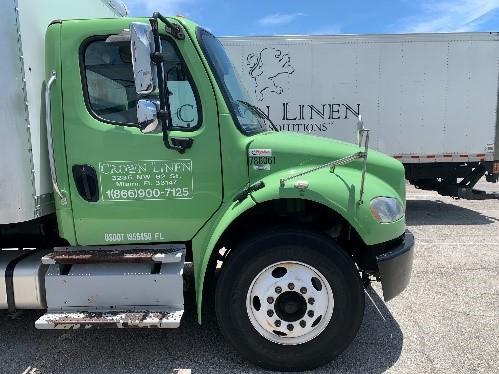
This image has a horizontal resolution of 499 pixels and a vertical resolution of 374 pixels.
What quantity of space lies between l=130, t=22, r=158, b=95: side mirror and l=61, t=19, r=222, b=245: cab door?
0.41 m

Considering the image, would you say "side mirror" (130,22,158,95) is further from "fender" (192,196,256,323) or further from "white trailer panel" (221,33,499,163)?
"white trailer panel" (221,33,499,163)

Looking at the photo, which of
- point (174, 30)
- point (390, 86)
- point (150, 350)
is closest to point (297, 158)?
point (174, 30)

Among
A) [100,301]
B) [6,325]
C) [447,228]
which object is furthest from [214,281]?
[447,228]

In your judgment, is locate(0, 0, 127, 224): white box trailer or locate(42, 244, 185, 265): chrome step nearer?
locate(0, 0, 127, 224): white box trailer

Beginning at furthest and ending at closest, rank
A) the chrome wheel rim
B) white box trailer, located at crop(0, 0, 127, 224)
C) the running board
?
the chrome wheel rim < the running board < white box trailer, located at crop(0, 0, 127, 224)

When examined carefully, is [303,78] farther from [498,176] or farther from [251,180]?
Result: [251,180]

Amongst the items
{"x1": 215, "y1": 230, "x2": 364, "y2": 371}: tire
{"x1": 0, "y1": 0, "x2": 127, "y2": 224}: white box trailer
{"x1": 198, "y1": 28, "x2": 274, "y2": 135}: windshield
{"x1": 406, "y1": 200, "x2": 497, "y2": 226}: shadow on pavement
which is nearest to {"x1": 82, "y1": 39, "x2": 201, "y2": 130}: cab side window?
{"x1": 198, "y1": 28, "x2": 274, "y2": 135}: windshield

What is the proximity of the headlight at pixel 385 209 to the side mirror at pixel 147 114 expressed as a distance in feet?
5.31

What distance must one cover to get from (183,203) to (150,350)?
125cm

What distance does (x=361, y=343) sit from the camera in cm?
359

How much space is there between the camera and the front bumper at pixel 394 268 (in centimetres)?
322

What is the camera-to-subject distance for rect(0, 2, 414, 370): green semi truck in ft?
10.3

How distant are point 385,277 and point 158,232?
172 centimetres

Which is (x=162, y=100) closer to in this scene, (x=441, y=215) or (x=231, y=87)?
(x=231, y=87)
